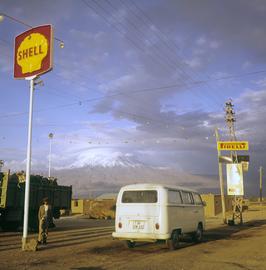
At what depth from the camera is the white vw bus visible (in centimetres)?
1416

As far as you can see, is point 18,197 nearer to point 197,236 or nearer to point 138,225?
point 138,225

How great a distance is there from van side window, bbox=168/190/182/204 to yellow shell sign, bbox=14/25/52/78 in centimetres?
617

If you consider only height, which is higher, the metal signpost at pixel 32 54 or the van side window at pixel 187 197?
the metal signpost at pixel 32 54

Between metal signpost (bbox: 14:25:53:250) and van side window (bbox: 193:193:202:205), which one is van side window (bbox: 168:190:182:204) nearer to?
van side window (bbox: 193:193:202:205)

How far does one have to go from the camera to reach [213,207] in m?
48.3

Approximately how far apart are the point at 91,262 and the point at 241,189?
24.1 metres

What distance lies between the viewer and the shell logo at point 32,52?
50.7 ft

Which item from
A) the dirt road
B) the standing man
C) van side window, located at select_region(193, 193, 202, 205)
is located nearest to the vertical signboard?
van side window, located at select_region(193, 193, 202, 205)

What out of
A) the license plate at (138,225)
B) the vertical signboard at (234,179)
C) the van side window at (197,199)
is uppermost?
the vertical signboard at (234,179)

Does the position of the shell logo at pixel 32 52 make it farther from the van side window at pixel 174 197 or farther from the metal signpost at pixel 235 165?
the metal signpost at pixel 235 165

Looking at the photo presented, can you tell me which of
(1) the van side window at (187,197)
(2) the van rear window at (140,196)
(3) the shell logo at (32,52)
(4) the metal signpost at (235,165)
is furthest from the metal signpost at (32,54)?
(4) the metal signpost at (235,165)

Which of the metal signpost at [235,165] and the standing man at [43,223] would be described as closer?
the standing man at [43,223]

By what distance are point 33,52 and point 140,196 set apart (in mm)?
6542

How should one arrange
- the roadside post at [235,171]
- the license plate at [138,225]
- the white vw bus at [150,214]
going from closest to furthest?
the white vw bus at [150,214], the license plate at [138,225], the roadside post at [235,171]
